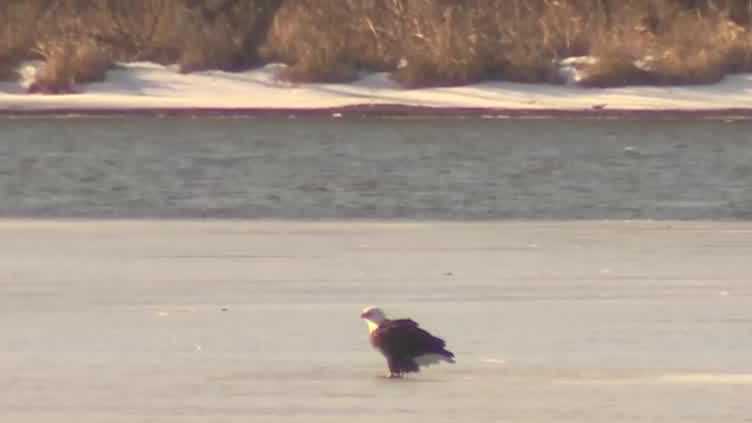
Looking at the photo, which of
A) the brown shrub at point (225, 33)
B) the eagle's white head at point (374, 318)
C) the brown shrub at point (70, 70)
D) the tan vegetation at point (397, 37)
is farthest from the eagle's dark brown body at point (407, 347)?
the brown shrub at point (225, 33)

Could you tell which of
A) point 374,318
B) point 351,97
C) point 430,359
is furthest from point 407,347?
point 351,97

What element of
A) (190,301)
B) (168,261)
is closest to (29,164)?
(168,261)

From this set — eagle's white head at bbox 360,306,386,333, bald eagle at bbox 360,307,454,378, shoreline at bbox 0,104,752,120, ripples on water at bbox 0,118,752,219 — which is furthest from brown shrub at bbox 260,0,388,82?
bald eagle at bbox 360,307,454,378

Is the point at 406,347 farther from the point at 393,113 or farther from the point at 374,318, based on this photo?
the point at 393,113

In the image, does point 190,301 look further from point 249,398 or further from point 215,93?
point 215,93

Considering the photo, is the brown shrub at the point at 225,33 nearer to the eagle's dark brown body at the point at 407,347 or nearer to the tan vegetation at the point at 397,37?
the tan vegetation at the point at 397,37

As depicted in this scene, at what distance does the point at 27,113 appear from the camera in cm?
3434

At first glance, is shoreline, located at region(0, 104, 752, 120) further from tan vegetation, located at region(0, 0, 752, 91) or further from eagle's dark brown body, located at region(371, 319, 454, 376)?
eagle's dark brown body, located at region(371, 319, 454, 376)

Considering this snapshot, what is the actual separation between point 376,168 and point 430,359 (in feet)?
49.1

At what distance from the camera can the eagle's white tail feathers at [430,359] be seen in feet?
34.7

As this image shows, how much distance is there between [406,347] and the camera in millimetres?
10523

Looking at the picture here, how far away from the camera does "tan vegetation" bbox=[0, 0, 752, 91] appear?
35.4 meters

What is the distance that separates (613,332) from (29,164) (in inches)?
585

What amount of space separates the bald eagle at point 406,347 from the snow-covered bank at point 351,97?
22644 millimetres
